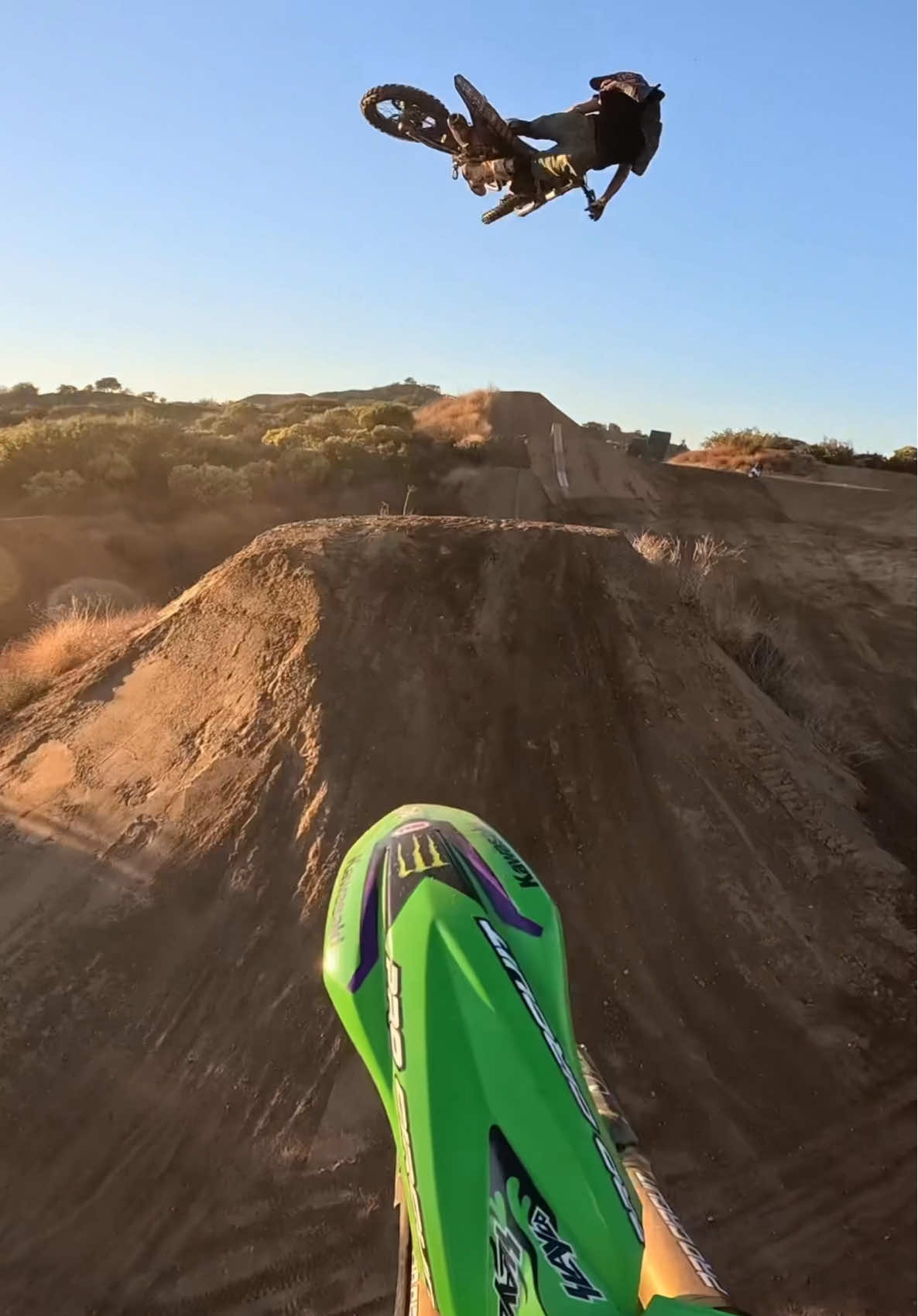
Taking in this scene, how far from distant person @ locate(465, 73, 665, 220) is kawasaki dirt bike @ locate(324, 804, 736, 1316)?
A: 408 cm

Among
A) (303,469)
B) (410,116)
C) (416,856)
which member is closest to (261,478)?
(303,469)

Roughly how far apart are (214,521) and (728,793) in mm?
14382

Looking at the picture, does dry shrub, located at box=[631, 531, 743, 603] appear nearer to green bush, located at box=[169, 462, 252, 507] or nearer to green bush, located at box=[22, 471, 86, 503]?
green bush, located at box=[169, 462, 252, 507]

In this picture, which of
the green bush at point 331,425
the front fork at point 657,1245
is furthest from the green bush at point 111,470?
the front fork at point 657,1245

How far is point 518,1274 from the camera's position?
1.59 metres

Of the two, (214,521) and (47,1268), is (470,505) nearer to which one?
(214,521)

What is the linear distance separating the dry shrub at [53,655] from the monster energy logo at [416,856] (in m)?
7.85

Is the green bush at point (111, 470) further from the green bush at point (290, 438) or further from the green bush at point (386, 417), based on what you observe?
the green bush at point (386, 417)

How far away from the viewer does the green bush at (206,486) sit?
1922 centimetres

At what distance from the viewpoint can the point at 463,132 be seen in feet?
17.7

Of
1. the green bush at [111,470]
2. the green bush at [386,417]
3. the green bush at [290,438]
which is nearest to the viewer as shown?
the green bush at [111,470]

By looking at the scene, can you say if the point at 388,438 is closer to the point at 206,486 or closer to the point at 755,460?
the point at 206,486

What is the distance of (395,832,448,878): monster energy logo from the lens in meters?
2.36

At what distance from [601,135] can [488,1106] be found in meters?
4.90
